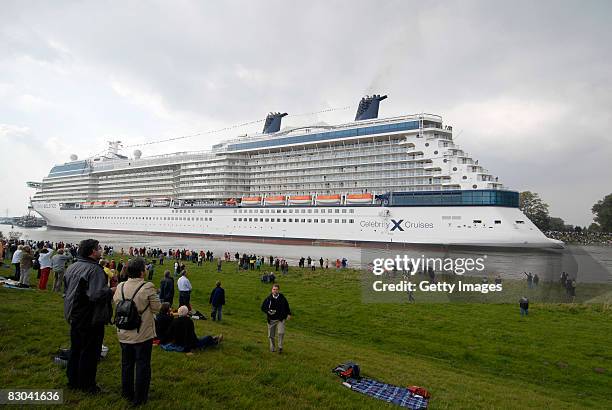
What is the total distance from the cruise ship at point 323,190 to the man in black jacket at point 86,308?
42.8m

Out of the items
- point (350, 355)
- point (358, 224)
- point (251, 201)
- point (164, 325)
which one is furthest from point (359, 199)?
point (164, 325)

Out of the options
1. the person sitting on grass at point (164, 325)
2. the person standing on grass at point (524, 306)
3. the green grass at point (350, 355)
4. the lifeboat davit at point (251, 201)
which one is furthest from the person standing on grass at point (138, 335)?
the lifeboat davit at point (251, 201)

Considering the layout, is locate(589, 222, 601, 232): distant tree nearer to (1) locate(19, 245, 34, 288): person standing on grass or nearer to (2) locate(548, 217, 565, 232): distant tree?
(2) locate(548, 217, 565, 232): distant tree

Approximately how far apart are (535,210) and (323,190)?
227 feet

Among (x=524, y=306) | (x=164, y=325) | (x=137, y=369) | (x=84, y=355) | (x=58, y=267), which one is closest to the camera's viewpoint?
(x=137, y=369)

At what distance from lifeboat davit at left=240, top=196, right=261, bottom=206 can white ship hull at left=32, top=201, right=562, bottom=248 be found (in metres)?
1.07

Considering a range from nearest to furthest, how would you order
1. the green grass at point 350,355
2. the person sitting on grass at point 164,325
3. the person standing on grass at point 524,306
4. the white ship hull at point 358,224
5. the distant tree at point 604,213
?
the green grass at point 350,355 → the person sitting on grass at point 164,325 → the person standing on grass at point 524,306 → the white ship hull at point 358,224 → the distant tree at point 604,213

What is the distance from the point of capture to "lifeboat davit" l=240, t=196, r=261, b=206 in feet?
202

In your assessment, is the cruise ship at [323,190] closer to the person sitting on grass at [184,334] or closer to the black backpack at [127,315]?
the person sitting on grass at [184,334]

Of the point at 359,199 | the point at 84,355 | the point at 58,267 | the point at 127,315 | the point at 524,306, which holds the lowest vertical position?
the point at 524,306

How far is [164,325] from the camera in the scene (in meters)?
7.38

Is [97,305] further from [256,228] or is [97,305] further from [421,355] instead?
[256,228]

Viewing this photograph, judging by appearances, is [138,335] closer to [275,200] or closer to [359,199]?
[359,199]

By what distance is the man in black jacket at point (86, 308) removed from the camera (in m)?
4.52
